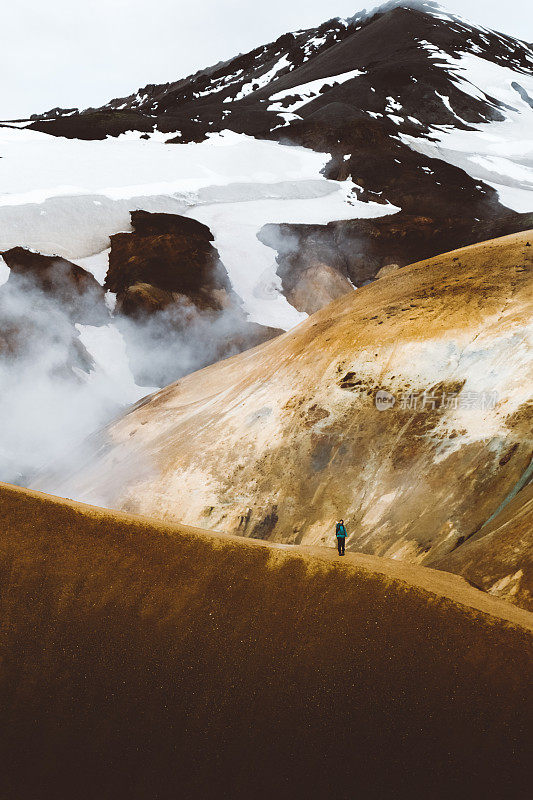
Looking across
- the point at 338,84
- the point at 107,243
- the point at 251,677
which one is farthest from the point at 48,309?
A: the point at 338,84

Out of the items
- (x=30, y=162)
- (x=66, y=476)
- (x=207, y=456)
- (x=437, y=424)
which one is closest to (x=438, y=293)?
(x=437, y=424)

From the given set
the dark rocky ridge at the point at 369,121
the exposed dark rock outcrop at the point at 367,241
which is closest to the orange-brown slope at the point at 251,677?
the dark rocky ridge at the point at 369,121

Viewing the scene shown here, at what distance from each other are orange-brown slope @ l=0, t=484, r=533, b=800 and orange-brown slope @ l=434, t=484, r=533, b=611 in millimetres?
507

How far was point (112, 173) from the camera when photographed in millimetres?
38594

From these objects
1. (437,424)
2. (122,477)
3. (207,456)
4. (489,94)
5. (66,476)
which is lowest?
(66,476)

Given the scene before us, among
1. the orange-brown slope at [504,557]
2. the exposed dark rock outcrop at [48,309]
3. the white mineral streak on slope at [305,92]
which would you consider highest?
the white mineral streak on slope at [305,92]

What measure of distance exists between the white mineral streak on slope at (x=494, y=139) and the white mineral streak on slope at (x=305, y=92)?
37.0 feet

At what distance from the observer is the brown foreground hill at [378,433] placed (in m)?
11.8

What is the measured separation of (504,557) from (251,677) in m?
4.02

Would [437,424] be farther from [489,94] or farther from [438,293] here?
[489,94]

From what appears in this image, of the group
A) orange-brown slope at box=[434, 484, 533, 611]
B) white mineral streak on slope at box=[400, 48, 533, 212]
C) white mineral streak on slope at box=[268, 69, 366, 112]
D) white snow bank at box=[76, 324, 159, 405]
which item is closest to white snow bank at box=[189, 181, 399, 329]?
white snow bank at box=[76, 324, 159, 405]

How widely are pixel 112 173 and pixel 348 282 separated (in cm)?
1662

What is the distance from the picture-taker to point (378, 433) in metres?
13.9

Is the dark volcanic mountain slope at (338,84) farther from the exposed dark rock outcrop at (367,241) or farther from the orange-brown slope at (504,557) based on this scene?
the orange-brown slope at (504,557)
